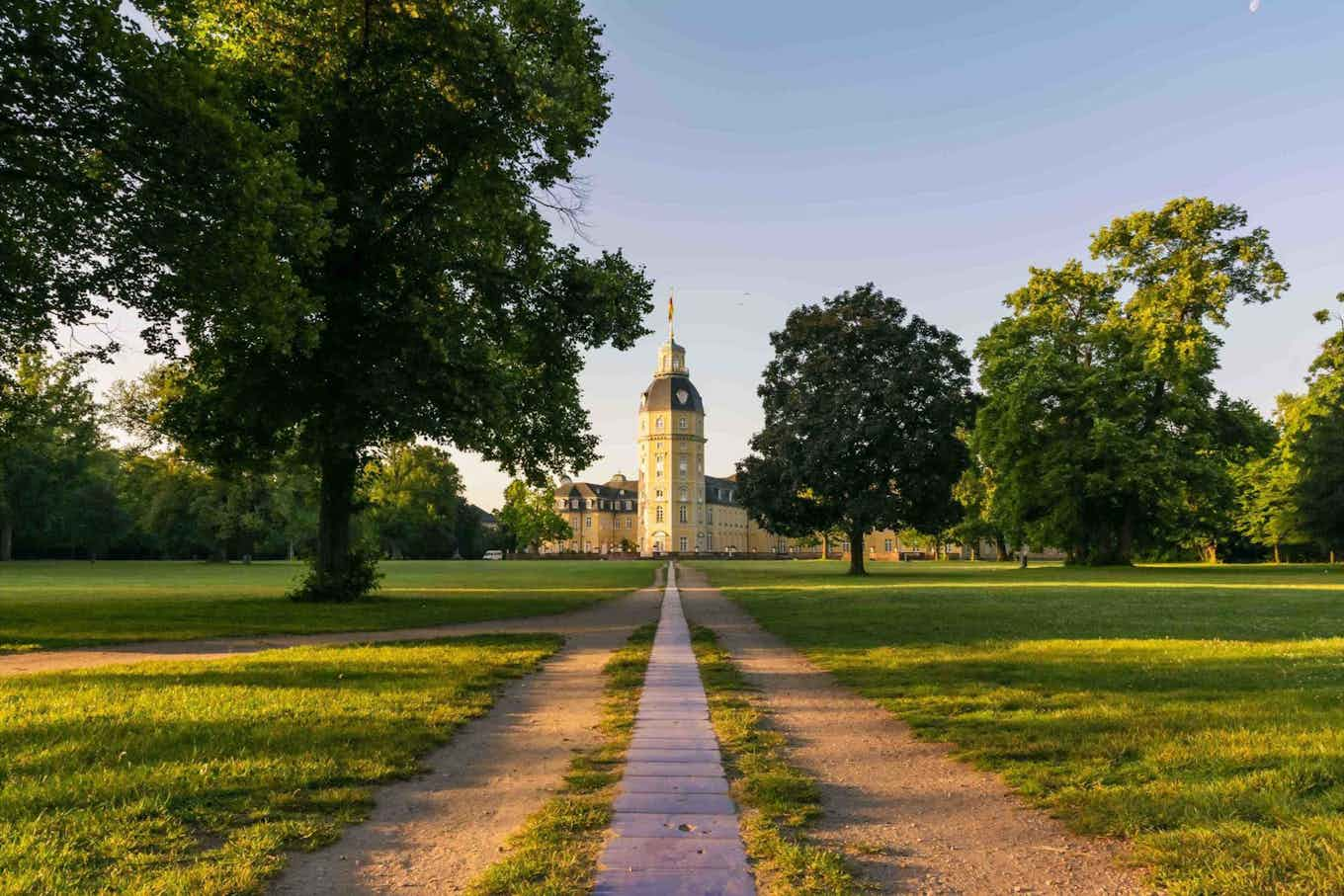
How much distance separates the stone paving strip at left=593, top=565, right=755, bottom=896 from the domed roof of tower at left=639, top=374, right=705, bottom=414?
137360mm

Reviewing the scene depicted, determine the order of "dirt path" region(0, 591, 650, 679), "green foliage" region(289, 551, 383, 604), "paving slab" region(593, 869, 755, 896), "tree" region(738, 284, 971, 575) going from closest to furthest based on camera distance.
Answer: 1. "paving slab" region(593, 869, 755, 896)
2. "dirt path" region(0, 591, 650, 679)
3. "green foliage" region(289, 551, 383, 604)
4. "tree" region(738, 284, 971, 575)

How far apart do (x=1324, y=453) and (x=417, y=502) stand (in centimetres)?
7814

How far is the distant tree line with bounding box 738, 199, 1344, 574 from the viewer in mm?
42781

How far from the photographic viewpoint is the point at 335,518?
22.3 meters

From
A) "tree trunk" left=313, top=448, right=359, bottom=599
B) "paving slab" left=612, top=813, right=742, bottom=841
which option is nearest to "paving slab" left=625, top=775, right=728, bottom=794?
"paving slab" left=612, top=813, right=742, bottom=841

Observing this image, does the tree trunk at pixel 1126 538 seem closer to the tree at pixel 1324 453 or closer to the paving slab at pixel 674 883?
the tree at pixel 1324 453

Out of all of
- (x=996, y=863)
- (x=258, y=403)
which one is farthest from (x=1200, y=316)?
(x=996, y=863)

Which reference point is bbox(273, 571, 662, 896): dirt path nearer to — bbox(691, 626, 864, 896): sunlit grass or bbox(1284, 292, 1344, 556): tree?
bbox(691, 626, 864, 896): sunlit grass

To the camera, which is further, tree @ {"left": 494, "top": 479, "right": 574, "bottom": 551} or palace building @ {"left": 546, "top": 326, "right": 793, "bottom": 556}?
palace building @ {"left": 546, "top": 326, "right": 793, "bottom": 556}

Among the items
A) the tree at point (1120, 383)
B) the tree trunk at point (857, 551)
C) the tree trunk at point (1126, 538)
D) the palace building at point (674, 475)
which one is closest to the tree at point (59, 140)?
the tree trunk at point (857, 551)

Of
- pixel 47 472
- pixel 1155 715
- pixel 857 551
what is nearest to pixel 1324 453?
pixel 857 551

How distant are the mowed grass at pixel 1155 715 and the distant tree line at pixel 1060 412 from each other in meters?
25.0

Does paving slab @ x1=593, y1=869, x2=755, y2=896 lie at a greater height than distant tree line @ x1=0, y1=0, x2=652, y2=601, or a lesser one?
lesser

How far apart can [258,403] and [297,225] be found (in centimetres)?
613
